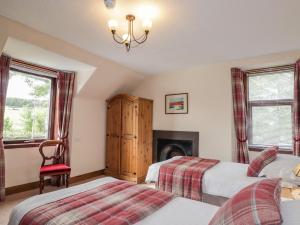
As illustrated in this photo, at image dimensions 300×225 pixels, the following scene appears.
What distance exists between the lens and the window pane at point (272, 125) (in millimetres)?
3557

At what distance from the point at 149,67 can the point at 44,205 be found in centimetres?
343

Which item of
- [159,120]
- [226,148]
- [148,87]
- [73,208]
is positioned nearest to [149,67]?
[148,87]

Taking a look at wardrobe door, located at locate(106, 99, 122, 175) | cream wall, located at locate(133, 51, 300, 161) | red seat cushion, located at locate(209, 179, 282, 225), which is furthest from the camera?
wardrobe door, located at locate(106, 99, 122, 175)

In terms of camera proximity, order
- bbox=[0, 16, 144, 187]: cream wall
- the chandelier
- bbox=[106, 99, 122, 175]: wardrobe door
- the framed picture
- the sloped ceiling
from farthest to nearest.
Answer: bbox=[106, 99, 122, 175]: wardrobe door, the framed picture, bbox=[0, 16, 144, 187]: cream wall, the sloped ceiling, the chandelier

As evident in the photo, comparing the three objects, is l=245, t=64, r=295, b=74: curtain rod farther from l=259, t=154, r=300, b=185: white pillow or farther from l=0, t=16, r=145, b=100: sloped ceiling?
l=0, t=16, r=145, b=100: sloped ceiling

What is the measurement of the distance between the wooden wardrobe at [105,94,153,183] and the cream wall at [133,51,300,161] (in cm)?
49

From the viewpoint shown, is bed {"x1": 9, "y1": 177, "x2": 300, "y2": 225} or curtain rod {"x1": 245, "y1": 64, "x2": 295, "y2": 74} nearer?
bed {"x1": 9, "y1": 177, "x2": 300, "y2": 225}

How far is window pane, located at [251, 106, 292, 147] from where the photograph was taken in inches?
140

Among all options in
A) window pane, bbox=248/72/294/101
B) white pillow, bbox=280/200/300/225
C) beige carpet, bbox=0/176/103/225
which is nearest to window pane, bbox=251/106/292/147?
window pane, bbox=248/72/294/101

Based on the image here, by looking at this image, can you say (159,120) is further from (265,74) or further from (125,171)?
(265,74)

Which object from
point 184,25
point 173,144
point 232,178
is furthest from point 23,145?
point 232,178

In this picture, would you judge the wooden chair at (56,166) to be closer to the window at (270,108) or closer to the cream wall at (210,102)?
the cream wall at (210,102)

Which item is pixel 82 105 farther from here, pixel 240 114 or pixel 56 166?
pixel 240 114

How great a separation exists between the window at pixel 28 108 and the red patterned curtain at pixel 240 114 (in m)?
3.73
